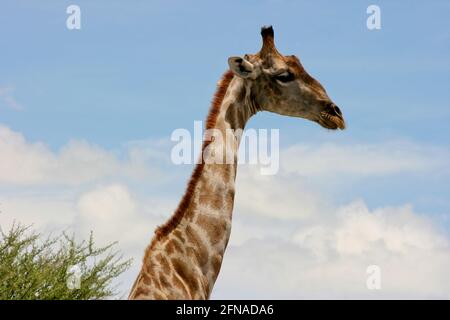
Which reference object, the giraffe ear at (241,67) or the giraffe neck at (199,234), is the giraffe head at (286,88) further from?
the giraffe neck at (199,234)

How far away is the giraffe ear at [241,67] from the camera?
13290 millimetres

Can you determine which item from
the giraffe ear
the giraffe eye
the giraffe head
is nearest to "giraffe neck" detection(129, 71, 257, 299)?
the giraffe ear

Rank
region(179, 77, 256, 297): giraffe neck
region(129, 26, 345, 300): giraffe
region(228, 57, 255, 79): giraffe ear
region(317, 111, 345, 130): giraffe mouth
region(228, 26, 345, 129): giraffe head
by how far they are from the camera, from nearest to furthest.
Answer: region(129, 26, 345, 300): giraffe < region(179, 77, 256, 297): giraffe neck < region(228, 57, 255, 79): giraffe ear < region(228, 26, 345, 129): giraffe head < region(317, 111, 345, 130): giraffe mouth

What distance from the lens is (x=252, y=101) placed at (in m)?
13.6

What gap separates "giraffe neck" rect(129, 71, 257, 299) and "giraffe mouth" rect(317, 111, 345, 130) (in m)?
1.79

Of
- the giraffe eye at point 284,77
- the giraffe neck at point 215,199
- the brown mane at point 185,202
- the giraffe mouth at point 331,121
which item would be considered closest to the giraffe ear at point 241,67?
the giraffe eye at point 284,77

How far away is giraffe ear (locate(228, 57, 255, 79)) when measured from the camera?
1329cm

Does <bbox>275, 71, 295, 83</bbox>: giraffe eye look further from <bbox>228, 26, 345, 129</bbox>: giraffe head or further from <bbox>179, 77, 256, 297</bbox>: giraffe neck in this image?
<bbox>179, 77, 256, 297</bbox>: giraffe neck

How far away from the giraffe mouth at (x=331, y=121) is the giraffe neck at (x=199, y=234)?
1.79m
